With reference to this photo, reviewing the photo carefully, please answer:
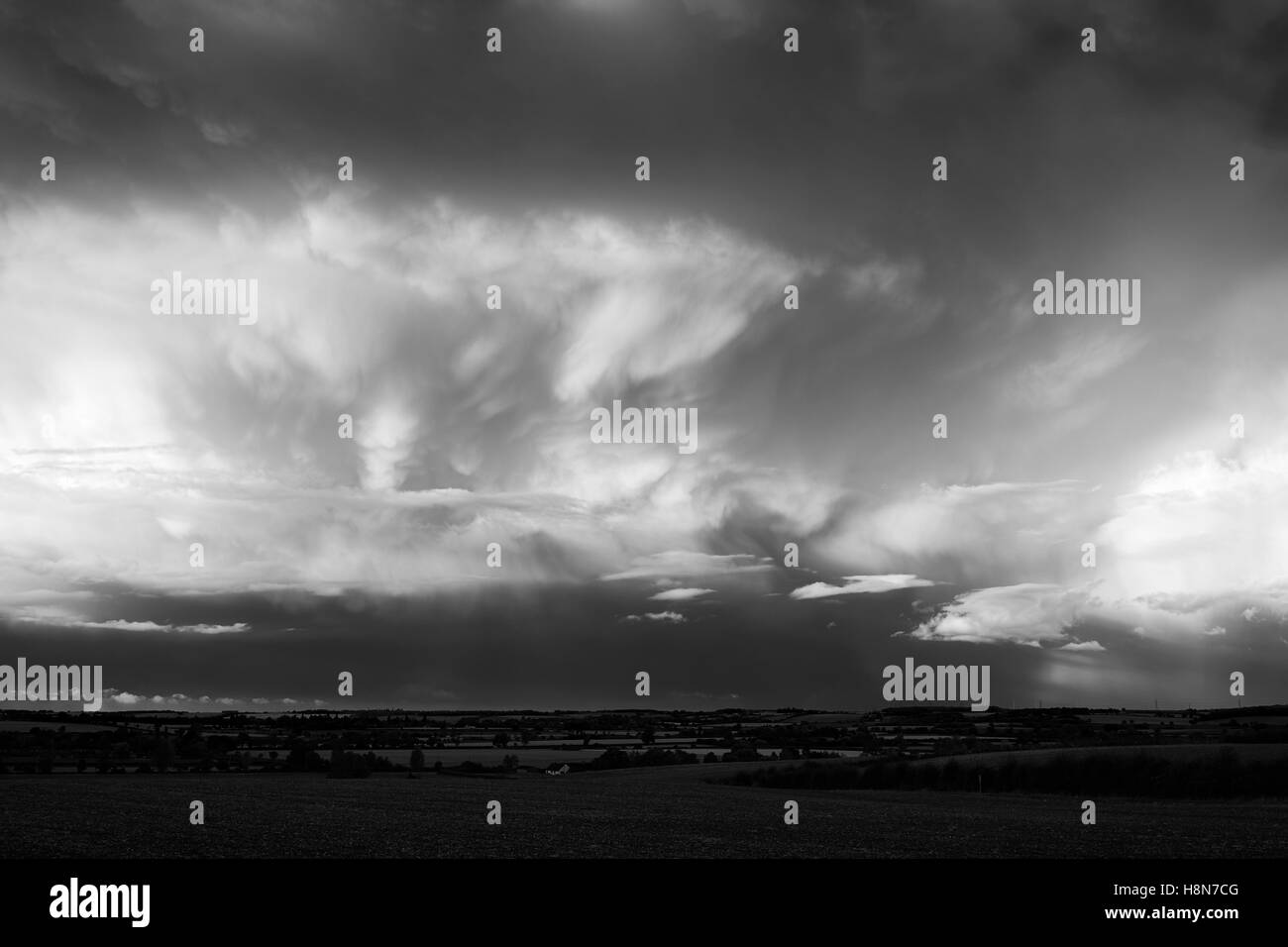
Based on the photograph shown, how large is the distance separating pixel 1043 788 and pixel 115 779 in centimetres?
11607

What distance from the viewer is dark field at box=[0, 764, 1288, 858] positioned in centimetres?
5178

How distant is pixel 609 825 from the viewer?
226ft

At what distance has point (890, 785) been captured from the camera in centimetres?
→ 13312

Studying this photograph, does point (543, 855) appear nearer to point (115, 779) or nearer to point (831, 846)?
point (831, 846)

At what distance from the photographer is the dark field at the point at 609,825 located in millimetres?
51781
